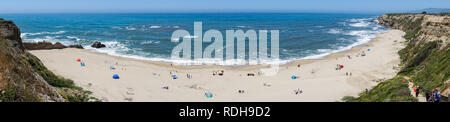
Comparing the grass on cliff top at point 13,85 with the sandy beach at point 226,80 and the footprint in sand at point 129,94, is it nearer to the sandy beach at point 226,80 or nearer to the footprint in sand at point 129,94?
the sandy beach at point 226,80

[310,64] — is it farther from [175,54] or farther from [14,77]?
[14,77]

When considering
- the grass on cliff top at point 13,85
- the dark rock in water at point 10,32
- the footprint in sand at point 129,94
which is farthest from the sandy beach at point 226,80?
the grass on cliff top at point 13,85

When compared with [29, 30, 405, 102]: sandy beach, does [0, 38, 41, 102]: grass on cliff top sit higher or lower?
higher

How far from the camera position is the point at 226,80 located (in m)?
26.9

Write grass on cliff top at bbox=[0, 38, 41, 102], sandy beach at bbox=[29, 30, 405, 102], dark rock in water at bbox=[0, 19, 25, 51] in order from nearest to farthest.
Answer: grass on cliff top at bbox=[0, 38, 41, 102] → dark rock in water at bbox=[0, 19, 25, 51] → sandy beach at bbox=[29, 30, 405, 102]

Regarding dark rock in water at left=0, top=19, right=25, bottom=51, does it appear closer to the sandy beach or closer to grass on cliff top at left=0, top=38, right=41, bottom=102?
the sandy beach

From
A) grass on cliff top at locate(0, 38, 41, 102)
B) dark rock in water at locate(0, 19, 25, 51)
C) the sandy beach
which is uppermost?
dark rock in water at locate(0, 19, 25, 51)

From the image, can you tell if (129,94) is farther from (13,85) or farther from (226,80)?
(13,85)

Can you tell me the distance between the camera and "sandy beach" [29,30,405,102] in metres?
20.5

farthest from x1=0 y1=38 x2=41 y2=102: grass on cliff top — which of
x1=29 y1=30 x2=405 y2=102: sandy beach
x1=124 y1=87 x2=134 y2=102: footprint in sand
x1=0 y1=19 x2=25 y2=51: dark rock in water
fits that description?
x1=0 y1=19 x2=25 y2=51: dark rock in water

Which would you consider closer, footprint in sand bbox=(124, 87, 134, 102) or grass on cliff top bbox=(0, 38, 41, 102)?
grass on cliff top bbox=(0, 38, 41, 102)

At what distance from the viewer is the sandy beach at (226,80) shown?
807 inches
